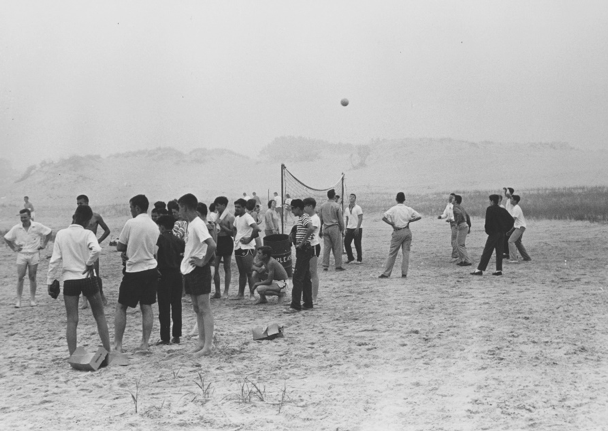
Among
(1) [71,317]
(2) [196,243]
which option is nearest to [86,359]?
(1) [71,317]

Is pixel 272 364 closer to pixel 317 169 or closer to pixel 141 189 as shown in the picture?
pixel 141 189

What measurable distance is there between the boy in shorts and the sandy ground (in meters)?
0.33

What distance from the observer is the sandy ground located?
516 cm

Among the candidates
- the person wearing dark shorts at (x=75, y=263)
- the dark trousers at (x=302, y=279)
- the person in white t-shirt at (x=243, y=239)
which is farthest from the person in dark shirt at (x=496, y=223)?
the person wearing dark shorts at (x=75, y=263)

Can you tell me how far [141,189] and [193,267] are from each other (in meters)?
84.6

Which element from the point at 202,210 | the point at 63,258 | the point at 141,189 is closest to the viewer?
the point at 63,258

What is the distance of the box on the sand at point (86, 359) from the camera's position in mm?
6535

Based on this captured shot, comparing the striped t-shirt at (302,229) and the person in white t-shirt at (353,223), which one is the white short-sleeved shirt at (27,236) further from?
the person in white t-shirt at (353,223)

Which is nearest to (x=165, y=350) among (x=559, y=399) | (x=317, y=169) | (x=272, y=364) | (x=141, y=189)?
(x=272, y=364)

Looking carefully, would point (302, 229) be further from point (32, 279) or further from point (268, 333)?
point (32, 279)

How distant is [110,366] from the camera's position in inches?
266

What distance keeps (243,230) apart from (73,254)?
3800 millimetres

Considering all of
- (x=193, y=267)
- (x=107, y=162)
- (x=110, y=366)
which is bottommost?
(x=110, y=366)

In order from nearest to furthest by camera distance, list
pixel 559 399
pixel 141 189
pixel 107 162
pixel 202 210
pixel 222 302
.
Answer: pixel 559 399
pixel 202 210
pixel 222 302
pixel 141 189
pixel 107 162
